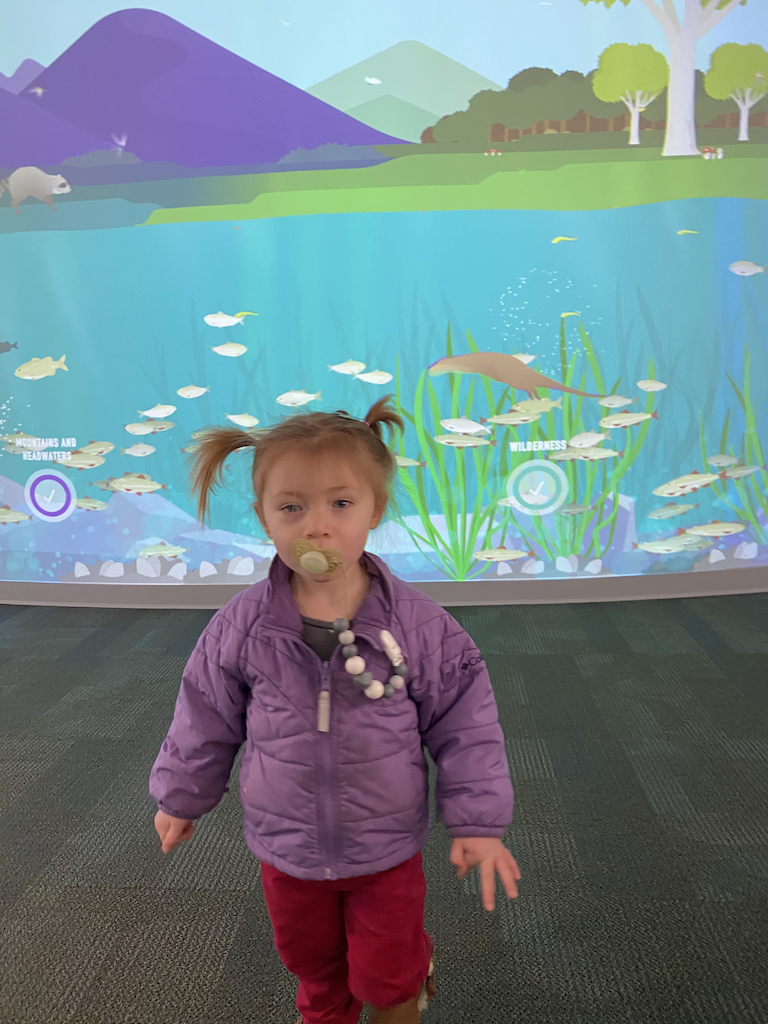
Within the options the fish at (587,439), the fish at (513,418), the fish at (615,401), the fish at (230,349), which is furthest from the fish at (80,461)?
the fish at (615,401)

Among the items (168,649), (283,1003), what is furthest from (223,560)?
(283,1003)

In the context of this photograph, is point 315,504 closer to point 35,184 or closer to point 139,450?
point 139,450

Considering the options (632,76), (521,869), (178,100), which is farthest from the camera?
(178,100)

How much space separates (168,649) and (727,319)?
3.24 meters

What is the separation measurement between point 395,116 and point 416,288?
2.74ft

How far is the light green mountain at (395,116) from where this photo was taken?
344 centimetres

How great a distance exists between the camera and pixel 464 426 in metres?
3.64

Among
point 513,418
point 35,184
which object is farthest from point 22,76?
point 513,418

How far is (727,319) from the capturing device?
3.57 metres

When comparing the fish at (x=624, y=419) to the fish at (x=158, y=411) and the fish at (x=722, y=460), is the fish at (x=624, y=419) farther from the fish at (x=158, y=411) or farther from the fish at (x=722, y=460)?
the fish at (x=158, y=411)

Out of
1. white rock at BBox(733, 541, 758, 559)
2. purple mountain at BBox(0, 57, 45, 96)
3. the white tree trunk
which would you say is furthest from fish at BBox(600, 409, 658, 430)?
purple mountain at BBox(0, 57, 45, 96)

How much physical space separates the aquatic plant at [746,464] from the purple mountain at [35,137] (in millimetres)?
3532

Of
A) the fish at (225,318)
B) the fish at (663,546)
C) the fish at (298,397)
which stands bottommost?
the fish at (663,546)

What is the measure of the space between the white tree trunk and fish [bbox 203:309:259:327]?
7.43 ft
